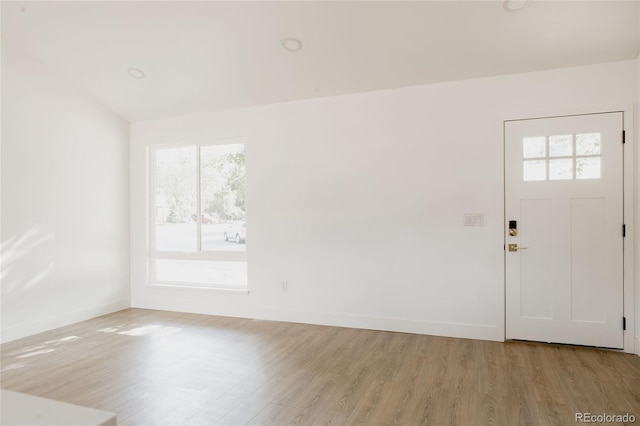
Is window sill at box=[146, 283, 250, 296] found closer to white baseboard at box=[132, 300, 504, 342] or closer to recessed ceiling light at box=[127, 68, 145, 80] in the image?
white baseboard at box=[132, 300, 504, 342]

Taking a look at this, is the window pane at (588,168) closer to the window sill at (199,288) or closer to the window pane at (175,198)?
the window sill at (199,288)

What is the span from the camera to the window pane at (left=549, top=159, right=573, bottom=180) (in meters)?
3.59

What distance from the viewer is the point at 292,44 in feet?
11.7

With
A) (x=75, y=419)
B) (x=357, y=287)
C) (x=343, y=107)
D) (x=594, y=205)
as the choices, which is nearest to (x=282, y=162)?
(x=343, y=107)

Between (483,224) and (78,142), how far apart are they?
16.2 ft

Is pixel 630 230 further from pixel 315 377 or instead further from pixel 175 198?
pixel 175 198

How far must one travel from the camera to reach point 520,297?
12.1ft

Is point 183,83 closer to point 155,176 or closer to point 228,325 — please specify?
point 155,176

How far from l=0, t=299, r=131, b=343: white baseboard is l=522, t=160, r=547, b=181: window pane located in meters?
5.38

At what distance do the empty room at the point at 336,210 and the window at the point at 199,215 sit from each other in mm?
41

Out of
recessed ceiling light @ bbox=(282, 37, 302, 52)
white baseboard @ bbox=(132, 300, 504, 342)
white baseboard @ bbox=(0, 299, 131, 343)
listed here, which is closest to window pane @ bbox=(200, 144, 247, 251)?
white baseboard @ bbox=(132, 300, 504, 342)

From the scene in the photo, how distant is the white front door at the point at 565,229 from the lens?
3453mm
